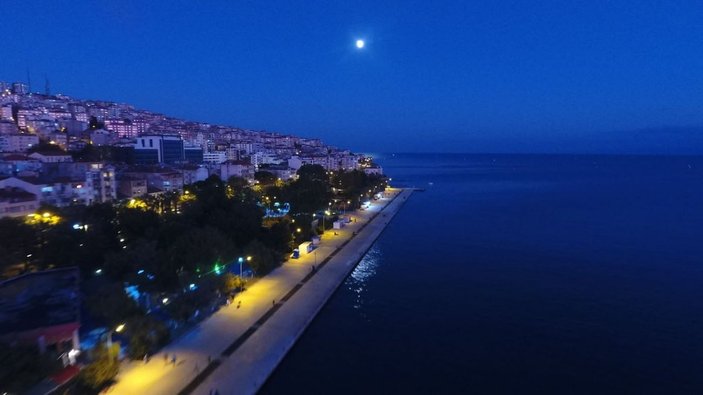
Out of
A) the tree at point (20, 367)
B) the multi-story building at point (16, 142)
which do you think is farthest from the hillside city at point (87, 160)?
the tree at point (20, 367)

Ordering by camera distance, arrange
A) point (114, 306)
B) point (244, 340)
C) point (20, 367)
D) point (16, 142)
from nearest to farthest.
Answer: point (20, 367)
point (114, 306)
point (244, 340)
point (16, 142)

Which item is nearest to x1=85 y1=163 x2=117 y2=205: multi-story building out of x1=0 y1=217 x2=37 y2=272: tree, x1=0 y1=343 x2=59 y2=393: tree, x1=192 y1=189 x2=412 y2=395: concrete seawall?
x1=0 y1=217 x2=37 y2=272: tree

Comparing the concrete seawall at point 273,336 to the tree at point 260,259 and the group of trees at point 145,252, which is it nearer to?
the tree at point 260,259

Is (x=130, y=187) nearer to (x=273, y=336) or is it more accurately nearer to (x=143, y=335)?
(x=143, y=335)

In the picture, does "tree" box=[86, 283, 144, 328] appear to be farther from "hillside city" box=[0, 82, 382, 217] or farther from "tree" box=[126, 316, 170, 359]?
"hillside city" box=[0, 82, 382, 217]

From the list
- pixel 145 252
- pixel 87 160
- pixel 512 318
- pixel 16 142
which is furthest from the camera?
pixel 16 142

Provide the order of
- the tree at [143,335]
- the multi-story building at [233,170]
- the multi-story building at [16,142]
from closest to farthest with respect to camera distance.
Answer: the tree at [143,335]
the multi-story building at [16,142]
the multi-story building at [233,170]

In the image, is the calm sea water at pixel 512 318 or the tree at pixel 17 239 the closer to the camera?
the calm sea water at pixel 512 318

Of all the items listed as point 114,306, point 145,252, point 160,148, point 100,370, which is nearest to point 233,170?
point 160,148
